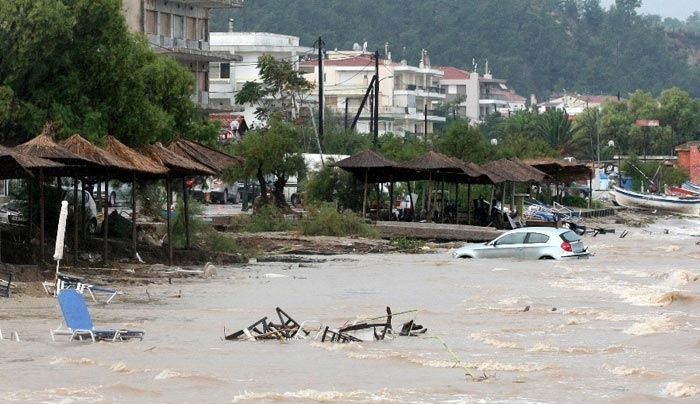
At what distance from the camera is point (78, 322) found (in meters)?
19.9

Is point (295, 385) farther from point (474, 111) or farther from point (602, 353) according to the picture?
point (474, 111)

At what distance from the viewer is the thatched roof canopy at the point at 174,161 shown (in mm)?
36031

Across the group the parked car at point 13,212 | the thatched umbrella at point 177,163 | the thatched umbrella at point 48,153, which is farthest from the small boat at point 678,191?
the thatched umbrella at point 48,153

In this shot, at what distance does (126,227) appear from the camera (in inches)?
1590

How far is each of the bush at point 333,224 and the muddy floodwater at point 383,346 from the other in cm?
1327

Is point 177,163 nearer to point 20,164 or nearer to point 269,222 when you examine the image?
point 20,164

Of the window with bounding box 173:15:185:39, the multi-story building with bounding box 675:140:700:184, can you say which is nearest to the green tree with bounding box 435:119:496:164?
the window with bounding box 173:15:185:39

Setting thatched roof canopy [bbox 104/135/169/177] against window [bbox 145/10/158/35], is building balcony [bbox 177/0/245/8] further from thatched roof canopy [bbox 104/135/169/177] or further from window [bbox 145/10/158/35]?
thatched roof canopy [bbox 104/135/169/177]

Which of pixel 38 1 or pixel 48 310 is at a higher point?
pixel 38 1

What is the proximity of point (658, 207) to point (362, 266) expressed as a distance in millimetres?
53894

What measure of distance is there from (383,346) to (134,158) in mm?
15164

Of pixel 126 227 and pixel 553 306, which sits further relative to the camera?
pixel 126 227

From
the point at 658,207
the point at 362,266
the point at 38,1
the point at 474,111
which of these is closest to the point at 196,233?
the point at 362,266

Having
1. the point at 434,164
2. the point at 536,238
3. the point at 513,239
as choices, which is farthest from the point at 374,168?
the point at 536,238
